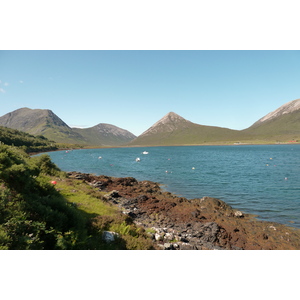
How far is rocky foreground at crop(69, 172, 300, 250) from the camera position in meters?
13.5

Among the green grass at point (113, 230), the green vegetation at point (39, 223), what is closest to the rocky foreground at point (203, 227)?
the green grass at point (113, 230)

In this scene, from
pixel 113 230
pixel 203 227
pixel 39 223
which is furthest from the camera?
pixel 203 227

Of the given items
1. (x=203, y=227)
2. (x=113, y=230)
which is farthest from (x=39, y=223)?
(x=203, y=227)

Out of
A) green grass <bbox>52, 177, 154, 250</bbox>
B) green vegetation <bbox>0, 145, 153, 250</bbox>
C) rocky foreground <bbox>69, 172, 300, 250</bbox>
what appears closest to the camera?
green vegetation <bbox>0, 145, 153, 250</bbox>

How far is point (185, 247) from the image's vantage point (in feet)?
38.6

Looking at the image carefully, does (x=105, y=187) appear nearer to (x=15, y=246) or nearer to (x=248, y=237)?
(x=248, y=237)

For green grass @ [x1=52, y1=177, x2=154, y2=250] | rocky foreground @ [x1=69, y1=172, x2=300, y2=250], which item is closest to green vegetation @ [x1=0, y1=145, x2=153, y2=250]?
green grass @ [x1=52, y1=177, x2=154, y2=250]

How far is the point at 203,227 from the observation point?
1591 cm

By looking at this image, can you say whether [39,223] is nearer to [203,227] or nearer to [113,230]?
[113,230]

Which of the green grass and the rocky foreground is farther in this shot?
the rocky foreground

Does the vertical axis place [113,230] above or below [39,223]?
below

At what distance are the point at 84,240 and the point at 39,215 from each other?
239cm

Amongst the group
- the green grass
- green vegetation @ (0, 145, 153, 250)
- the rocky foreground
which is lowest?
the rocky foreground

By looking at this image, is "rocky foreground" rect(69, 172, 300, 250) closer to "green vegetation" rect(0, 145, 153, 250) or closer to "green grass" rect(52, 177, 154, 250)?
"green grass" rect(52, 177, 154, 250)
